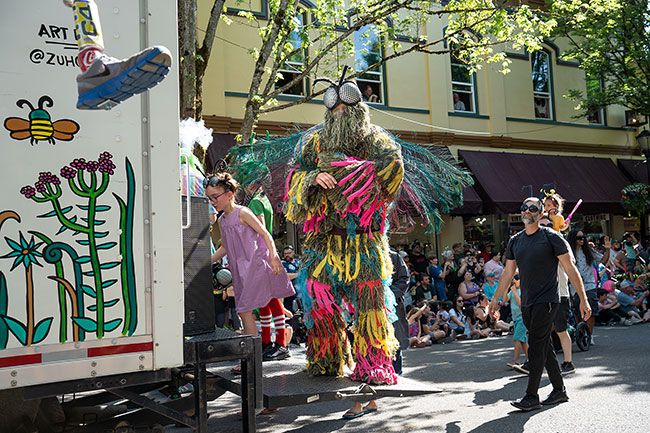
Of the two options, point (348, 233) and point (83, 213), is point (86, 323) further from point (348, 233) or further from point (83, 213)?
point (348, 233)

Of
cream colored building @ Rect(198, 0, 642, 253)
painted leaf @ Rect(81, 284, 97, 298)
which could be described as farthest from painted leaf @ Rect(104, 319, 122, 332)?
cream colored building @ Rect(198, 0, 642, 253)

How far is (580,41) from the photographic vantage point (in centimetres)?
2139

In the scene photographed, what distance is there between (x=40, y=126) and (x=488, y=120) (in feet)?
58.1

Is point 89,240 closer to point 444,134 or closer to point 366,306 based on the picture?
point 366,306

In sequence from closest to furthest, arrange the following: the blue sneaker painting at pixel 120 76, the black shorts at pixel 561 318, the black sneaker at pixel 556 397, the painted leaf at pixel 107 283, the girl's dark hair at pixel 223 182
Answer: the blue sneaker painting at pixel 120 76, the painted leaf at pixel 107 283, the girl's dark hair at pixel 223 182, the black sneaker at pixel 556 397, the black shorts at pixel 561 318

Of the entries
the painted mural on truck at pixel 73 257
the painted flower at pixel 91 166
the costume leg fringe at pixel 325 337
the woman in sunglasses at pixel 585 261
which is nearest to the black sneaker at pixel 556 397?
the costume leg fringe at pixel 325 337

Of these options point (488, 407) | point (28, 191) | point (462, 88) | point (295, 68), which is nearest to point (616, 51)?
point (462, 88)

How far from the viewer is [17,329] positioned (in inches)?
116

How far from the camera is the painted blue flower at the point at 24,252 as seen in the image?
2967 mm

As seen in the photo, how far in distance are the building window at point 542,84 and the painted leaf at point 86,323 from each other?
19563 millimetres

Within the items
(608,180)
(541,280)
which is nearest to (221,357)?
(541,280)

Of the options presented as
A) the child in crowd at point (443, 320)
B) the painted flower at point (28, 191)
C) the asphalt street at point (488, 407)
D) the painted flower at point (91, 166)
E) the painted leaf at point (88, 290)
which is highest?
the painted flower at point (91, 166)

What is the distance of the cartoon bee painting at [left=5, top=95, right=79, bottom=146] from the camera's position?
299 cm

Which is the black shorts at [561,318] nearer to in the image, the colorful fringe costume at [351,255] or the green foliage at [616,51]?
the colorful fringe costume at [351,255]
